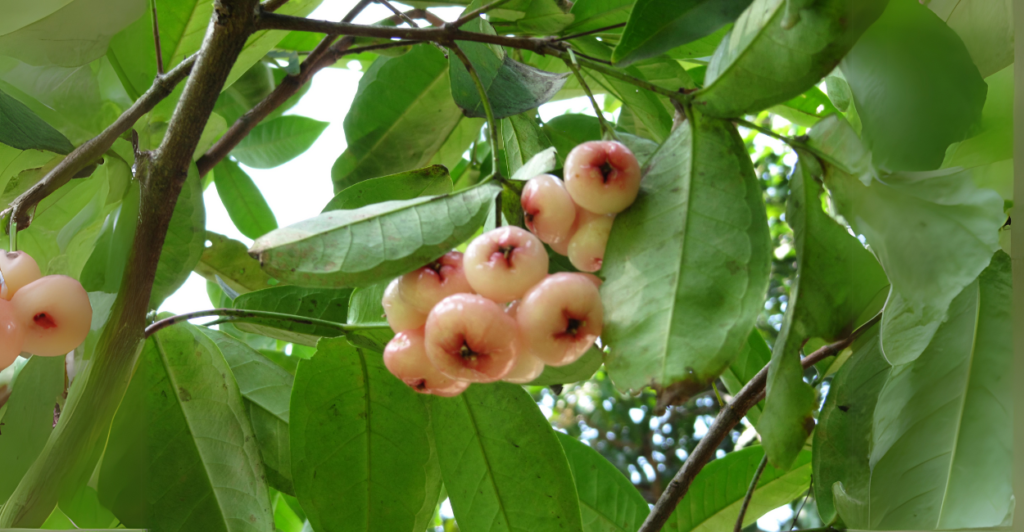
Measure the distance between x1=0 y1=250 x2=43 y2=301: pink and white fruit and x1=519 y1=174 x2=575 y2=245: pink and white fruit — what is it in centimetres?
28

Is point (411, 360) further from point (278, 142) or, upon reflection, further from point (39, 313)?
point (278, 142)

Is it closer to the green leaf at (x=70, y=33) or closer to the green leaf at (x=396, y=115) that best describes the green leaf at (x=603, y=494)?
the green leaf at (x=396, y=115)

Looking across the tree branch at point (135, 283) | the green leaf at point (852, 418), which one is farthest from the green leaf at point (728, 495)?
the tree branch at point (135, 283)

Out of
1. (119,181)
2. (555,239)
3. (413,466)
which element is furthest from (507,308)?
(119,181)

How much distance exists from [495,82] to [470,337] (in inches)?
7.7

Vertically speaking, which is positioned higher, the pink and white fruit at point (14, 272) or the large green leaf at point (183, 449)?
the pink and white fruit at point (14, 272)

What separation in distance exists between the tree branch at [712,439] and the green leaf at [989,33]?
0.18m

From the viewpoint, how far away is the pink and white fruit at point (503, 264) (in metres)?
0.28

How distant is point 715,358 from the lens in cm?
26

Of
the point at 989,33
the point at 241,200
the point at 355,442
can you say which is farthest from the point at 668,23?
the point at 241,200

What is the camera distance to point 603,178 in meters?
0.29

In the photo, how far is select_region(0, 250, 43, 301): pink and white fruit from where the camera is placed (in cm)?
38

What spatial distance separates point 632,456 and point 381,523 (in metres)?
2.25

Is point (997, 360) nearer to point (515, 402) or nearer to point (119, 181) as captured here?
point (515, 402)
